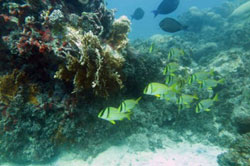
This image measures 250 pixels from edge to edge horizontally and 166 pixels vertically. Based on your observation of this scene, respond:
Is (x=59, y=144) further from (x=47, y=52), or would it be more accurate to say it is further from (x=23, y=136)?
(x=47, y=52)

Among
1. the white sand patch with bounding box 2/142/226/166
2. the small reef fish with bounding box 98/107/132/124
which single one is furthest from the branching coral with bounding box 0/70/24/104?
the small reef fish with bounding box 98/107/132/124

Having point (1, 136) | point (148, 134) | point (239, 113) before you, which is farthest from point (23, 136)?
point (239, 113)

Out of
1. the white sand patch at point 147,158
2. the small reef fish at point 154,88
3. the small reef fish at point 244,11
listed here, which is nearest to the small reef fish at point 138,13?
the white sand patch at point 147,158

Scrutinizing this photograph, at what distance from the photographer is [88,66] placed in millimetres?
3875

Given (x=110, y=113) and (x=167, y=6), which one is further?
(x=167, y=6)

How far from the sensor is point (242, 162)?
4.28m

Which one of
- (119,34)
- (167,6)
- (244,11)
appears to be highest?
(244,11)

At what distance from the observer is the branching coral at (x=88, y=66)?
153 inches

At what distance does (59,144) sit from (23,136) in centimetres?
100

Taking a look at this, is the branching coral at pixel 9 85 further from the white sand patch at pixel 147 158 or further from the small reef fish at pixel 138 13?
the small reef fish at pixel 138 13

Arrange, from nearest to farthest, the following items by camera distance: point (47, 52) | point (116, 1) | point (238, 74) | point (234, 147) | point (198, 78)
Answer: point (47, 52) < point (234, 147) < point (198, 78) < point (238, 74) < point (116, 1)

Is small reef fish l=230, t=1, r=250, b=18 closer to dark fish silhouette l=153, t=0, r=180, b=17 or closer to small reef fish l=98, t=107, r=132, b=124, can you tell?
dark fish silhouette l=153, t=0, r=180, b=17

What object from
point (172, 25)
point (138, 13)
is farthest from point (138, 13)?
point (172, 25)

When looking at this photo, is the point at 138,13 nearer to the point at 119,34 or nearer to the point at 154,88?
the point at 119,34
